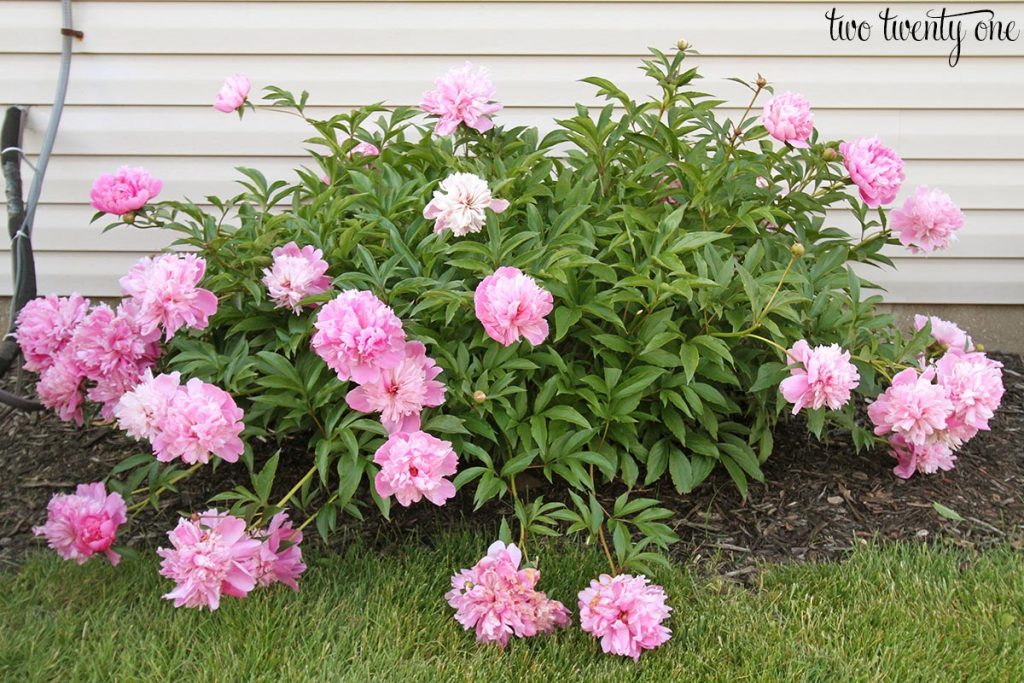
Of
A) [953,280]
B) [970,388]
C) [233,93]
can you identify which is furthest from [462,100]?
[953,280]

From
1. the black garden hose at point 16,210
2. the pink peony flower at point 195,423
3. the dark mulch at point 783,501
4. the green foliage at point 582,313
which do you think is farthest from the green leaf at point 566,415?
the black garden hose at point 16,210

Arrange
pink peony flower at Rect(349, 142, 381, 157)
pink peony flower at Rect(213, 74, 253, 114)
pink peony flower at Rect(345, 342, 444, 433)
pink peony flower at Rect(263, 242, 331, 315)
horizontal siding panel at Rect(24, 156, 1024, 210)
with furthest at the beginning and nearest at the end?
horizontal siding panel at Rect(24, 156, 1024, 210), pink peony flower at Rect(349, 142, 381, 157), pink peony flower at Rect(213, 74, 253, 114), pink peony flower at Rect(263, 242, 331, 315), pink peony flower at Rect(345, 342, 444, 433)

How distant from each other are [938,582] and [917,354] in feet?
1.92

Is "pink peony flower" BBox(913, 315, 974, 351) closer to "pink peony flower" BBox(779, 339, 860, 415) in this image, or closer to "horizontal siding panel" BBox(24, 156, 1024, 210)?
"pink peony flower" BBox(779, 339, 860, 415)

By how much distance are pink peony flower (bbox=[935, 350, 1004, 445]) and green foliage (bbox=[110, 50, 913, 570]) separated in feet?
0.41

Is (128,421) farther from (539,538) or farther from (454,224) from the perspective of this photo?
(539,538)

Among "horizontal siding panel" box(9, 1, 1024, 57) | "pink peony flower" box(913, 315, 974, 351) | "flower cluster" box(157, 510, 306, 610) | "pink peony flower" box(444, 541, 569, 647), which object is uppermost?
"horizontal siding panel" box(9, 1, 1024, 57)

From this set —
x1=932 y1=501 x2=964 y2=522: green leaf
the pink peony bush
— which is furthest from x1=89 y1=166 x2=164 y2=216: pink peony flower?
x1=932 y1=501 x2=964 y2=522: green leaf

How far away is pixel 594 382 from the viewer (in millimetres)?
2248

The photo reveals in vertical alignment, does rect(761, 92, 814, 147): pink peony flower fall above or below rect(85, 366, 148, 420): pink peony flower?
above

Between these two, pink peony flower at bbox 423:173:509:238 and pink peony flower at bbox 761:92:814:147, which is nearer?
pink peony flower at bbox 423:173:509:238

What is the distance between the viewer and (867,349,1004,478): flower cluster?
2156mm

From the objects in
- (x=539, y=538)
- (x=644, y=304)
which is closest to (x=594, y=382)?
(x=644, y=304)

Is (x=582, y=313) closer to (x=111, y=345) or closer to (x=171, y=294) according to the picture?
(x=171, y=294)
